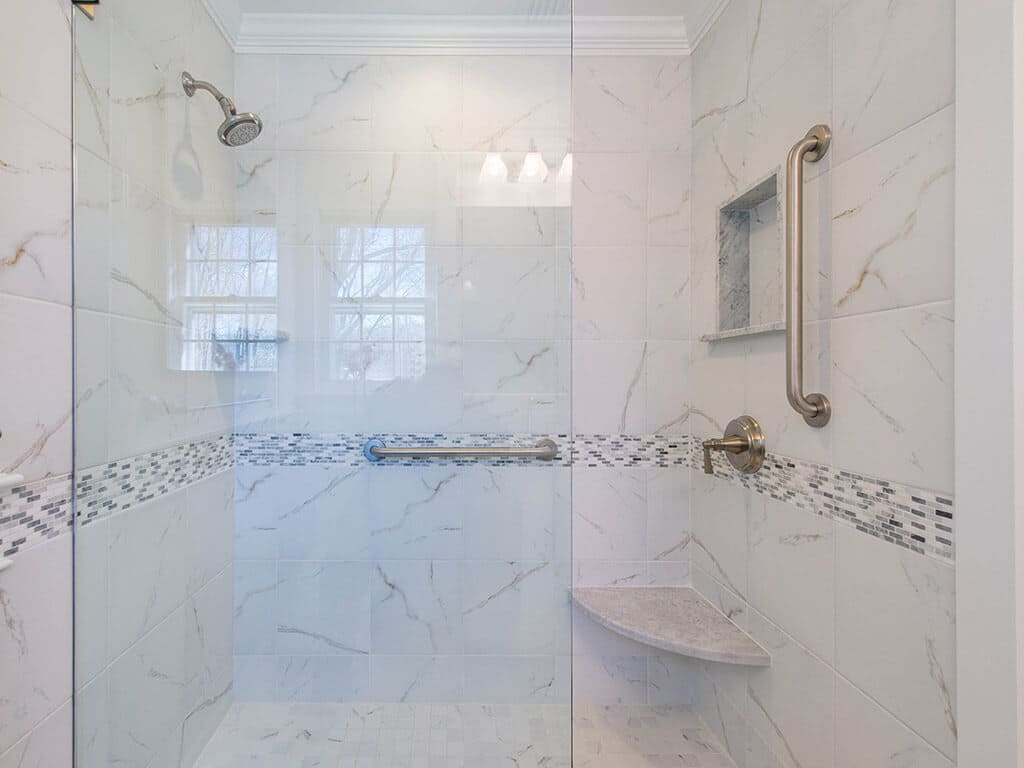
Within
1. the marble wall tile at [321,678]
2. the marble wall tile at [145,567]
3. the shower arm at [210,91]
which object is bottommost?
the marble wall tile at [321,678]

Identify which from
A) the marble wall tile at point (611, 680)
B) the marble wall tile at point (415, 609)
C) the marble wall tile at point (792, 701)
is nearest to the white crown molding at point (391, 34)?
the marble wall tile at point (415, 609)

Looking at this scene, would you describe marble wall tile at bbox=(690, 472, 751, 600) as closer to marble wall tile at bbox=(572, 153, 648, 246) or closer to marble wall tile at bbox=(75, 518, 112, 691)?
marble wall tile at bbox=(572, 153, 648, 246)

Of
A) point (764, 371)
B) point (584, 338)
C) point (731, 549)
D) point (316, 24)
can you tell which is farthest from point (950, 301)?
point (316, 24)

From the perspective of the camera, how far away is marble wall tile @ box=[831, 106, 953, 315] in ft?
2.64

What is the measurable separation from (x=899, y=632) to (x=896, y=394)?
39cm

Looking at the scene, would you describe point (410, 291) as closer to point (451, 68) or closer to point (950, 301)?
point (451, 68)

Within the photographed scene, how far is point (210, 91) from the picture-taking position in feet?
3.59

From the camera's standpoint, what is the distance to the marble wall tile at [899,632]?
797mm

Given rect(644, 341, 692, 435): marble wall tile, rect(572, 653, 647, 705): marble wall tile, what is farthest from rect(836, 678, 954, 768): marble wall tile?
rect(644, 341, 692, 435): marble wall tile

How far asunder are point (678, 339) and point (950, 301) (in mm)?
915

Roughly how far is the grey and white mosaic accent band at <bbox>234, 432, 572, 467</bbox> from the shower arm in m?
0.66

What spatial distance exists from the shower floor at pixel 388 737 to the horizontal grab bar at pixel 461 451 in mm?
516

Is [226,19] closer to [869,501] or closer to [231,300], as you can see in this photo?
[231,300]

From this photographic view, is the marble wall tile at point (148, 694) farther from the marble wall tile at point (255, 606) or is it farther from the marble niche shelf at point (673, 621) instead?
the marble niche shelf at point (673, 621)
